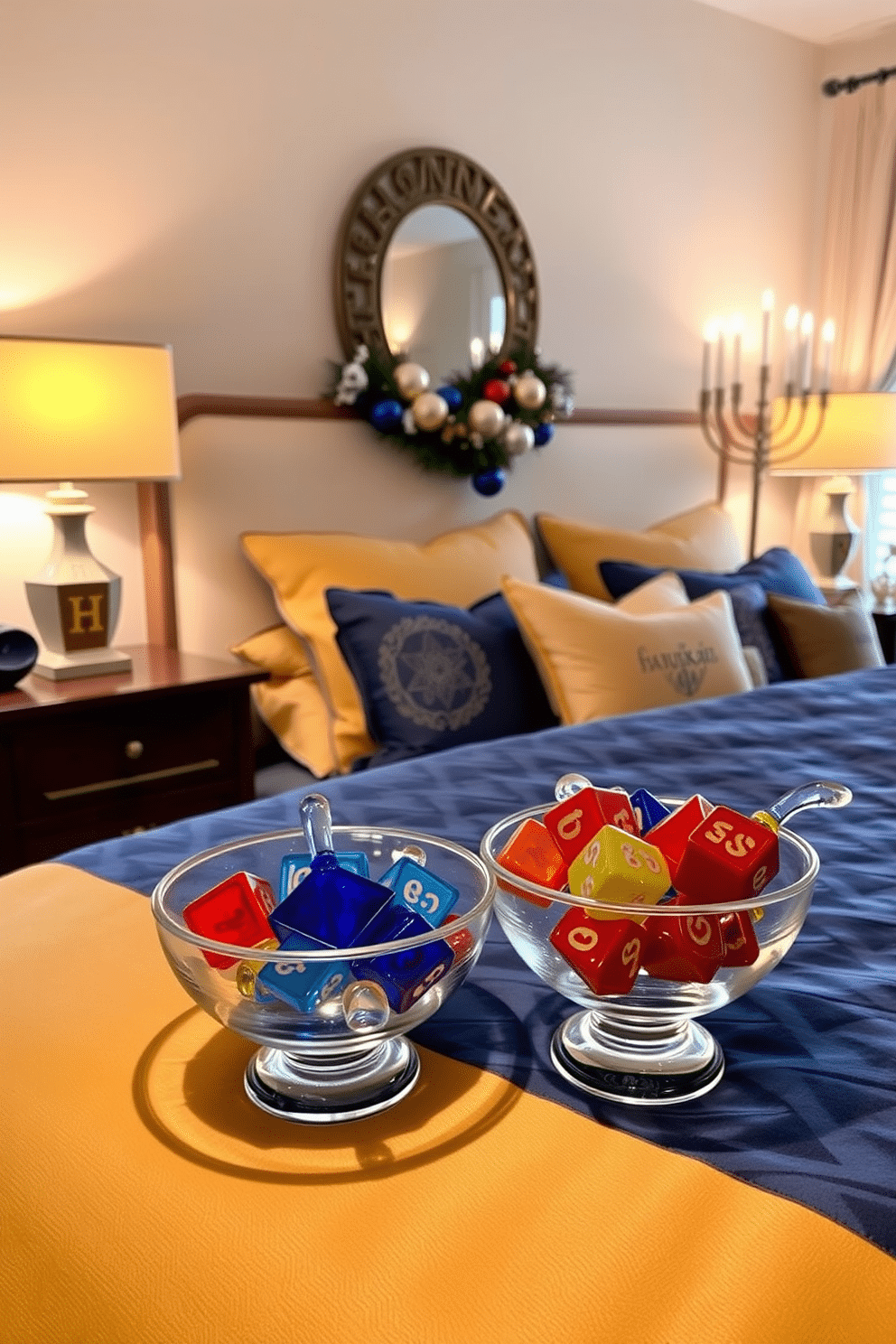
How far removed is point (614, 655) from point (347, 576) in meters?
0.68

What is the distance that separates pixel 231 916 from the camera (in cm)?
75

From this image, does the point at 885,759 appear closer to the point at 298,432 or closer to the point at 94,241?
the point at 298,432

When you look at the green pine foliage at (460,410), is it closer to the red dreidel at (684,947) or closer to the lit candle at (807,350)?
the lit candle at (807,350)

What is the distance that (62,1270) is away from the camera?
62 centimetres

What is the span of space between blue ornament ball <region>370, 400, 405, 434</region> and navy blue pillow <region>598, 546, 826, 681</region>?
685mm

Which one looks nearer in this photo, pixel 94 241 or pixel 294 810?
pixel 294 810

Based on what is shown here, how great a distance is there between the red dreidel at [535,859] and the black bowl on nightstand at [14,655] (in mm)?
1559

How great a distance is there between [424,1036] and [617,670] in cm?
153

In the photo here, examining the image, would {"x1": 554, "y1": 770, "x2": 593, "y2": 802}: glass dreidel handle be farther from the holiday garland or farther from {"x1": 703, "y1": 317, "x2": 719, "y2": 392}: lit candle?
{"x1": 703, "y1": 317, "x2": 719, "y2": 392}: lit candle

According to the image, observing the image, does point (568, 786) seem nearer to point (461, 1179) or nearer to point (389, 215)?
point (461, 1179)

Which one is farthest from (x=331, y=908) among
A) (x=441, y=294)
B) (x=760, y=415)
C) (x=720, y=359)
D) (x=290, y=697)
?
(x=720, y=359)

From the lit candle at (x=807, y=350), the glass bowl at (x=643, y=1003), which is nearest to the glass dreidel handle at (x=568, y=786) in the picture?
the glass bowl at (x=643, y=1003)

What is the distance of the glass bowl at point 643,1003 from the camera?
730 millimetres

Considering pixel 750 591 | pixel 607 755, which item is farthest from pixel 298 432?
pixel 607 755
